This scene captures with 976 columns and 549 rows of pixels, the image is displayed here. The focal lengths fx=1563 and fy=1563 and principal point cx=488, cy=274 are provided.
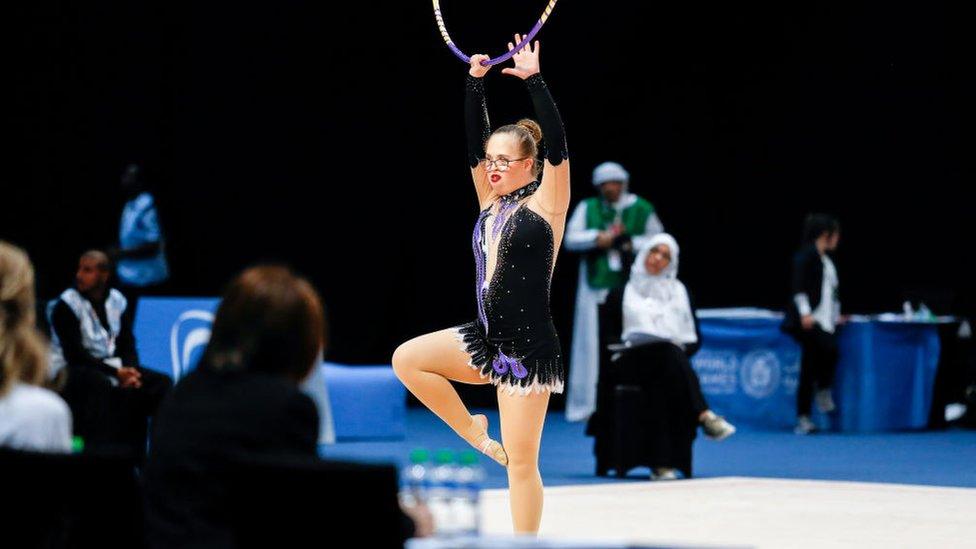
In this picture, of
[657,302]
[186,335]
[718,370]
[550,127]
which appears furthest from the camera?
[718,370]

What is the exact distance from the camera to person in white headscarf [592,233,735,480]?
8.38 m

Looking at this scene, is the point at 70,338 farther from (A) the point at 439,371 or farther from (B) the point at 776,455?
(B) the point at 776,455

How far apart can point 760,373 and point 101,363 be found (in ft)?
19.2

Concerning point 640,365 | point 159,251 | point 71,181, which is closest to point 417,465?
point 640,365

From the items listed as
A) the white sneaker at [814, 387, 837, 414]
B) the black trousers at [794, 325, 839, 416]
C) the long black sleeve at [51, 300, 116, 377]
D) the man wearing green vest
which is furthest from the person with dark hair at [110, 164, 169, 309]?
the white sneaker at [814, 387, 837, 414]

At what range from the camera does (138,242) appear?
423 inches

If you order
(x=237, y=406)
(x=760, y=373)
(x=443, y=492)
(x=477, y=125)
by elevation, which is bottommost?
(x=760, y=373)

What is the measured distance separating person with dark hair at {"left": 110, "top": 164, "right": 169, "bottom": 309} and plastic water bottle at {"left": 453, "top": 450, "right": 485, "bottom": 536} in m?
7.68

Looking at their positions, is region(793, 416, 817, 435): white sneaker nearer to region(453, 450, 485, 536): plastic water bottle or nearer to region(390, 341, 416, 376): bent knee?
region(390, 341, 416, 376): bent knee

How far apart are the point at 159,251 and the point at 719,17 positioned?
5041 millimetres

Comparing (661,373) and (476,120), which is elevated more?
(476,120)

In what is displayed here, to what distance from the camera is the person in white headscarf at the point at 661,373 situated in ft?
27.5

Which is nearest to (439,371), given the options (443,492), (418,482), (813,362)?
(418,482)

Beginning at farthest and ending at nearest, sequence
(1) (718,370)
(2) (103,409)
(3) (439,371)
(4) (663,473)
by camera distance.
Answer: (1) (718,370) < (4) (663,473) < (2) (103,409) < (3) (439,371)
